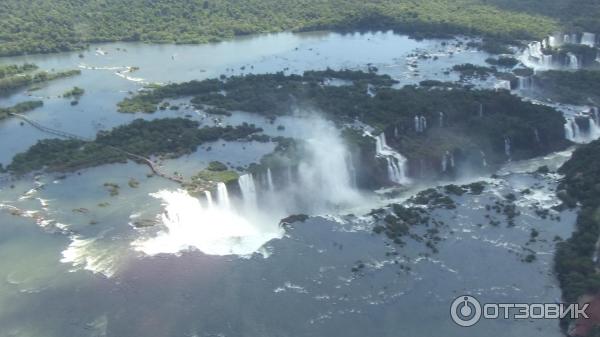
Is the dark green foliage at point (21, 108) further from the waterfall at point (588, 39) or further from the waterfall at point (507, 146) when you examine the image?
the waterfall at point (588, 39)

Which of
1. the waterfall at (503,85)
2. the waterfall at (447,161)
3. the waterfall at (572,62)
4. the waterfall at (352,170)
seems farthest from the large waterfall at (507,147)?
the waterfall at (572,62)

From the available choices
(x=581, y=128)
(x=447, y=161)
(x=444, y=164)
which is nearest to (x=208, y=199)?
(x=444, y=164)

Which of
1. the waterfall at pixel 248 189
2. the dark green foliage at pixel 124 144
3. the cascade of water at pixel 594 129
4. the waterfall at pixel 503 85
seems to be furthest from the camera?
the waterfall at pixel 503 85

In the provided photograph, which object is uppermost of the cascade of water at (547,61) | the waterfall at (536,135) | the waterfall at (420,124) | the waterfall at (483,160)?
the cascade of water at (547,61)

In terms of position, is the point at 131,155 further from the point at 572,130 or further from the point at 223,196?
the point at 572,130

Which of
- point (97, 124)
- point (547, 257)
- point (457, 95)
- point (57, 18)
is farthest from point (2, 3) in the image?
point (547, 257)

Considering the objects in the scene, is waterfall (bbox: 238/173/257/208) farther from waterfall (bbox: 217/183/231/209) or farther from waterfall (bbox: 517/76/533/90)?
waterfall (bbox: 517/76/533/90)
